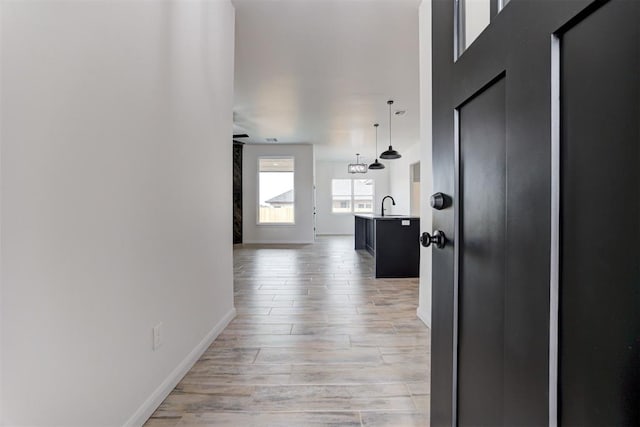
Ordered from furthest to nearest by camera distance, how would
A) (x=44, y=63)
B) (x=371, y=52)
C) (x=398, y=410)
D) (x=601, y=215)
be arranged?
(x=371, y=52) → (x=398, y=410) → (x=44, y=63) → (x=601, y=215)

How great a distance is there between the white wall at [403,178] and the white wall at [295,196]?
9.97 feet

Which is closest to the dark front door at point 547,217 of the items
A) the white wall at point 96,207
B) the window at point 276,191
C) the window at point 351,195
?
the white wall at point 96,207

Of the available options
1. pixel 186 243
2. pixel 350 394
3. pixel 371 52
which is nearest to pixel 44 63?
pixel 186 243

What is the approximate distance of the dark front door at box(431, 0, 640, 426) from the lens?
1.54 feet

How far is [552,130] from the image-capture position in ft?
1.91

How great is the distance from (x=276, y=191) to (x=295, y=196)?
57 cm

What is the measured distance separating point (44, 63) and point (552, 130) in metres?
1.32

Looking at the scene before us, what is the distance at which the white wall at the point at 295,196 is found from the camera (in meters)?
8.98

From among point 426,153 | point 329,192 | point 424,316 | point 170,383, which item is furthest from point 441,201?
point 329,192

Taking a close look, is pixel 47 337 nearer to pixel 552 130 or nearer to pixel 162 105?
pixel 162 105

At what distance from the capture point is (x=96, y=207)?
114 centimetres

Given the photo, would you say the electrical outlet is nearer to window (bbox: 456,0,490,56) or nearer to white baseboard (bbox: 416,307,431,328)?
window (bbox: 456,0,490,56)

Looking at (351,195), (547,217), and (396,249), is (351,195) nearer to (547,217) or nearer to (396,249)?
(396,249)

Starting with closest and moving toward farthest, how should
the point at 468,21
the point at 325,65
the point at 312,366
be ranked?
the point at 468,21 → the point at 312,366 → the point at 325,65
